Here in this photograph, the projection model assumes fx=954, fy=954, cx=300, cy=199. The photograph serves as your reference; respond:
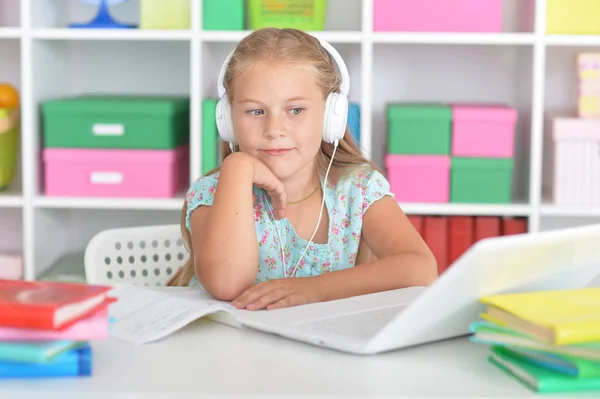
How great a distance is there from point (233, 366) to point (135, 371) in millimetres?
94

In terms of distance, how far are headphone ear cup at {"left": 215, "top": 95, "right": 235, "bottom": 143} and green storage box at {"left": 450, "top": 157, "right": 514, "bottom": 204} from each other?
117cm

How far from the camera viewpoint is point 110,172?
2.68m

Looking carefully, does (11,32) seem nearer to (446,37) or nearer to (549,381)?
(446,37)

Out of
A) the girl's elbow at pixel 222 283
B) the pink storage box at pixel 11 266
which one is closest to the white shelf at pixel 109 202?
the pink storage box at pixel 11 266

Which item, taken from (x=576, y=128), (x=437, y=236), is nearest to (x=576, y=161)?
(x=576, y=128)

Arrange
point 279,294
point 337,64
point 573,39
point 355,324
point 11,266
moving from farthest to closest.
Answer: point 11,266
point 573,39
point 337,64
point 279,294
point 355,324

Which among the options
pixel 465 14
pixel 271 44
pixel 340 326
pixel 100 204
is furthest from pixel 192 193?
pixel 465 14

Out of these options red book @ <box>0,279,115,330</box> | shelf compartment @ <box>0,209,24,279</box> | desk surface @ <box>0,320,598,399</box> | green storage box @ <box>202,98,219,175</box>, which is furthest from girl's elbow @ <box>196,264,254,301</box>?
shelf compartment @ <box>0,209,24,279</box>

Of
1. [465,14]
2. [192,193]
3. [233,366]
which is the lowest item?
[233,366]

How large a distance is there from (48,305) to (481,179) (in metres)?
1.94

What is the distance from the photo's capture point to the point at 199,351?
98 cm

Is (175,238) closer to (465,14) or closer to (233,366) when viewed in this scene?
(233,366)

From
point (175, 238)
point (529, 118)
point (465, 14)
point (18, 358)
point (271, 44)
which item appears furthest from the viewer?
point (529, 118)

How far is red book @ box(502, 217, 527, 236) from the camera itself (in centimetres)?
267
